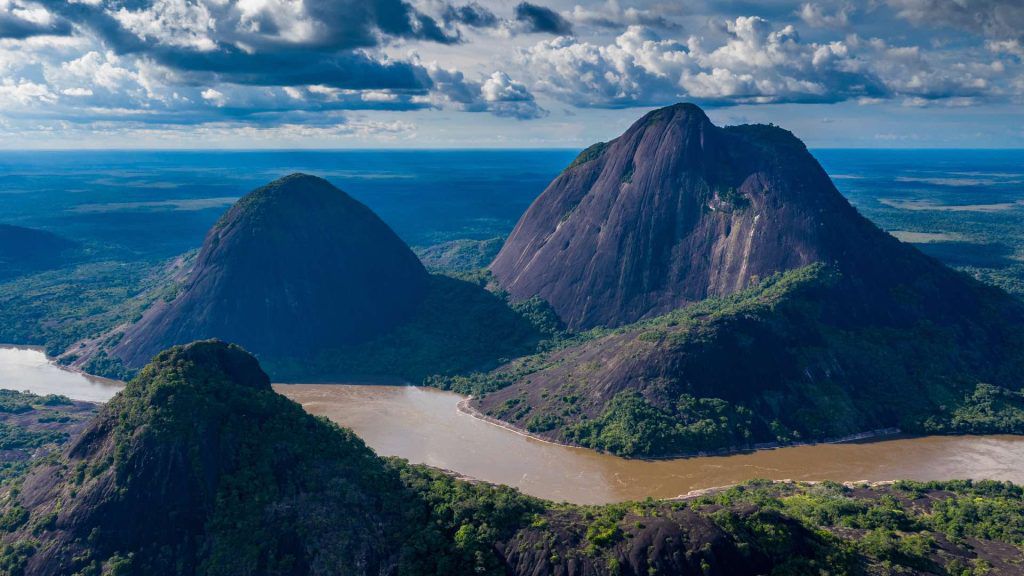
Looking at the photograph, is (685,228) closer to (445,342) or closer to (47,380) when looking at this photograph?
(445,342)

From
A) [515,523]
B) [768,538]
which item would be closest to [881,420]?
[768,538]

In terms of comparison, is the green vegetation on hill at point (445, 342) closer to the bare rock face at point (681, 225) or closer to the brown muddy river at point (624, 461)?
the bare rock face at point (681, 225)

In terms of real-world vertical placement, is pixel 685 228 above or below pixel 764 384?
above

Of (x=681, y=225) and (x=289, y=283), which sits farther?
(x=681, y=225)

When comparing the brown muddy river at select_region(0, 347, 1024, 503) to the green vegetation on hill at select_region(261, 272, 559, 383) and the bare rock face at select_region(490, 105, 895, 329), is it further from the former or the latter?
the bare rock face at select_region(490, 105, 895, 329)

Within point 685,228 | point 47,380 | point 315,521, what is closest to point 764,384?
point 685,228

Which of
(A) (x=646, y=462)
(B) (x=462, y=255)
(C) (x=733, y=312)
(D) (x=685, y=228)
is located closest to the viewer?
(A) (x=646, y=462)
